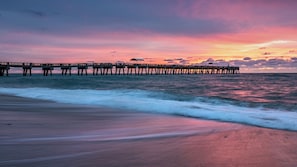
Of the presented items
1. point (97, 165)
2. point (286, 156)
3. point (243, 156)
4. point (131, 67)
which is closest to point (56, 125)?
point (97, 165)

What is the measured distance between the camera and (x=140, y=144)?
4.95 meters

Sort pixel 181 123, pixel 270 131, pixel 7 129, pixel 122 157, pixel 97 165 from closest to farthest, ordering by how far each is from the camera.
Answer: pixel 97 165 → pixel 122 157 → pixel 7 129 → pixel 270 131 → pixel 181 123

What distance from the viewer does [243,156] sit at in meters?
4.27

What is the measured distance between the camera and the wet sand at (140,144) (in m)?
3.97

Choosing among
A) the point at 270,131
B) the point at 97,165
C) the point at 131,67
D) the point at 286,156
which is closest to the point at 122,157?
the point at 97,165

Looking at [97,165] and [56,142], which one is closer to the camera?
[97,165]

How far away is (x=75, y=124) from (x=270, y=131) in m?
3.73

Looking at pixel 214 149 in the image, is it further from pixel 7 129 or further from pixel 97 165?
pixel 7 129

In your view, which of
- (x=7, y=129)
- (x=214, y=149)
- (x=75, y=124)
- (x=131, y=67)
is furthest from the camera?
(x=131, y=67)

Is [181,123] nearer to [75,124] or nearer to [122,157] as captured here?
[75,124]

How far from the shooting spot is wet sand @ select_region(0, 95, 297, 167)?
3.97 m

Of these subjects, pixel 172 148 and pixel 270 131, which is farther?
pixel 270 131

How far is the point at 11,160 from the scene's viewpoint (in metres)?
3.86

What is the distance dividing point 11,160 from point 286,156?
3248 mm
